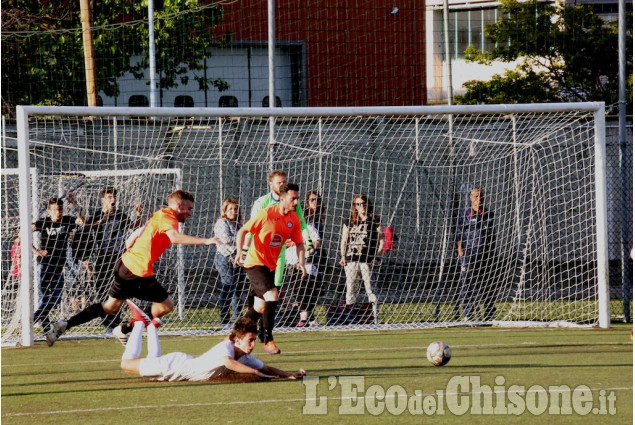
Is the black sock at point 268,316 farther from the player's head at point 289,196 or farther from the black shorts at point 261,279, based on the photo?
the player's head at point 289,196

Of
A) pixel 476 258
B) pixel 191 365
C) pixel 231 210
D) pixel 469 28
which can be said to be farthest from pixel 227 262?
pixel 469 28

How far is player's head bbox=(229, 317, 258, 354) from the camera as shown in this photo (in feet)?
25.6

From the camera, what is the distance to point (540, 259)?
14.0 meters

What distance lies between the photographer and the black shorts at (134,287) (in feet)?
31.3

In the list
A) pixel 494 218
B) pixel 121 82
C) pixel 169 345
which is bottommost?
pixel 169 345

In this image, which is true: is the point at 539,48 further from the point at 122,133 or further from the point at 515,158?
the point at 122,133

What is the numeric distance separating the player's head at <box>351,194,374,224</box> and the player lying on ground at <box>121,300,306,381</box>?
472 centimetres

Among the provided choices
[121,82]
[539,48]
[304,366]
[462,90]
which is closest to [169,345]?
[304,366]

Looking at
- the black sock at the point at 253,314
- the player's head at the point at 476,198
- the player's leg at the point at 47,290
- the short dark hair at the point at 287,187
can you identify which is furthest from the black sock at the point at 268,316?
the player's head at the point at 476,198

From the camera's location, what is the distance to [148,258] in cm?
944

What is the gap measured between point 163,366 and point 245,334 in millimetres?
822

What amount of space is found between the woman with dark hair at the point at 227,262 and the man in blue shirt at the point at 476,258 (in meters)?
2.92

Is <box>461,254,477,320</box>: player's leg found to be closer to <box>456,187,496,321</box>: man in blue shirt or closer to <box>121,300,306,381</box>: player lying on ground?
<box>456,187,496,321</box>: man in blue shirt

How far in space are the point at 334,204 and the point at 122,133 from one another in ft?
11.1
